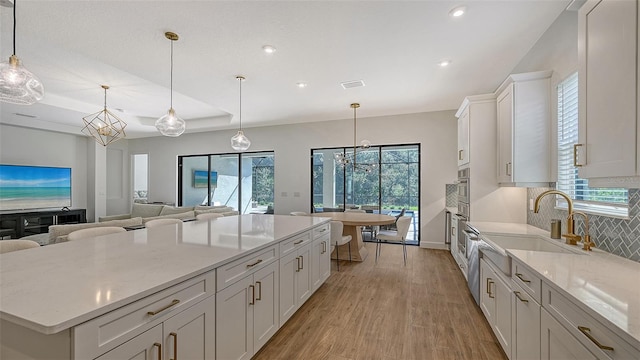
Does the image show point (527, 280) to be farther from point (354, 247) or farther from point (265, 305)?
point (354, 247)

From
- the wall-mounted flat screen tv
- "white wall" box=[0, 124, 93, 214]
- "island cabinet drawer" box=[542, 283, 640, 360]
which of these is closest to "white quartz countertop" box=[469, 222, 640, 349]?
"island cabinet drawer" box=[542, 283, 640, 360]

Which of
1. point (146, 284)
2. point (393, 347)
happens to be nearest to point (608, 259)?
point (393, 347)

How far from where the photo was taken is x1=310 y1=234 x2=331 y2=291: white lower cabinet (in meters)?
2.79

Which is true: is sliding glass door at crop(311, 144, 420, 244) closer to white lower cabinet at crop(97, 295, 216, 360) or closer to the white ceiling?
the white ceiling

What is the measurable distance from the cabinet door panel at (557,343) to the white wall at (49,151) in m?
9.12

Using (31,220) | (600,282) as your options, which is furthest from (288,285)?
(31,220)

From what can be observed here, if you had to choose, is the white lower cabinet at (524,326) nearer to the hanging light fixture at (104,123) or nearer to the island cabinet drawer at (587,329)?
the island cabinet drawer at (587,329)

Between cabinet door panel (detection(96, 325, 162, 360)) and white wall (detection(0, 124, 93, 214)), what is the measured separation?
25.3 feet

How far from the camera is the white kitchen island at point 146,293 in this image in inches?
33.4

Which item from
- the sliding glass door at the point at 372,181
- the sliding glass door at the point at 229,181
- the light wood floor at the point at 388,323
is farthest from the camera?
the sliding glass door at the point at 229,181

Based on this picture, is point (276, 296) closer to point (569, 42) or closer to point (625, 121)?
point (625, 121)

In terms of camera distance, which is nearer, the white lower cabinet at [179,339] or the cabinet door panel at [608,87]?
the white lower cabinet at [179,339]

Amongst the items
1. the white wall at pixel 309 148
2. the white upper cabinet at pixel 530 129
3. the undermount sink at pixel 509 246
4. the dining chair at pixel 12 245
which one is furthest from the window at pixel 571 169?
the dining chair at pixel 12 245

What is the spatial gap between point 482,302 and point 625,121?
1.92m
